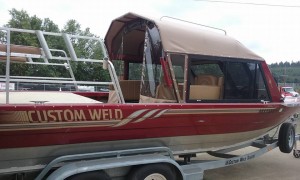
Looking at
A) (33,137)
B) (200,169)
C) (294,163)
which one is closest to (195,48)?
(200,169)

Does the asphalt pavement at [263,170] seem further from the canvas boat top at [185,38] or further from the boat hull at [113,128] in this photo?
the canvas boat top at [185,38]

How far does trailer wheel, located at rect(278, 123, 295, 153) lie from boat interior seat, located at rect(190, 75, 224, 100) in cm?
214

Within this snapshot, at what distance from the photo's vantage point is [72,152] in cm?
397

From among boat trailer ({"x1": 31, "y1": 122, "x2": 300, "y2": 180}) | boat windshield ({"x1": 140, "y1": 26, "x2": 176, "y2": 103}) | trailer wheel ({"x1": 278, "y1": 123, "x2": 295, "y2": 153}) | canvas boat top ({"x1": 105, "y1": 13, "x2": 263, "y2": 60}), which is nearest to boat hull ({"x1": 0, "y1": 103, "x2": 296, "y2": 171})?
boat trailer ({"x1": 31, "y1": 122, "x2": 300, "y2": 180})

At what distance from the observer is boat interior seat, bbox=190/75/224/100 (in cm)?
507

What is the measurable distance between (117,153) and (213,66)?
2257 millimetres

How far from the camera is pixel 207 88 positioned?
5.25 metres

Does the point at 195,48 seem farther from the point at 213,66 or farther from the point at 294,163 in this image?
the point at 294,163

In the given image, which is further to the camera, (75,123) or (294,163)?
(294,163)

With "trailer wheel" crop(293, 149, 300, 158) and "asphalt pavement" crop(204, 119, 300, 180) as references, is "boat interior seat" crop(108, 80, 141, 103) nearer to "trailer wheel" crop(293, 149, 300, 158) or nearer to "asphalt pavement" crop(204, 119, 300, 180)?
"asphalt pavement" crop(204, 119, 300, 180)

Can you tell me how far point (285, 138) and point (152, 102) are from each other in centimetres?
323

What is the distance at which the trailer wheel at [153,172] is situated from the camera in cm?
421

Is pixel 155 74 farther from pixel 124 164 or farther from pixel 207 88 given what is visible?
pixel 124 164

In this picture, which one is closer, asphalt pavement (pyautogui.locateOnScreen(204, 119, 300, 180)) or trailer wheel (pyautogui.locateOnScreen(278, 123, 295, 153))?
asphalt pavement (pyautogui.locateOnScreen(204, 119, 300, 180))
